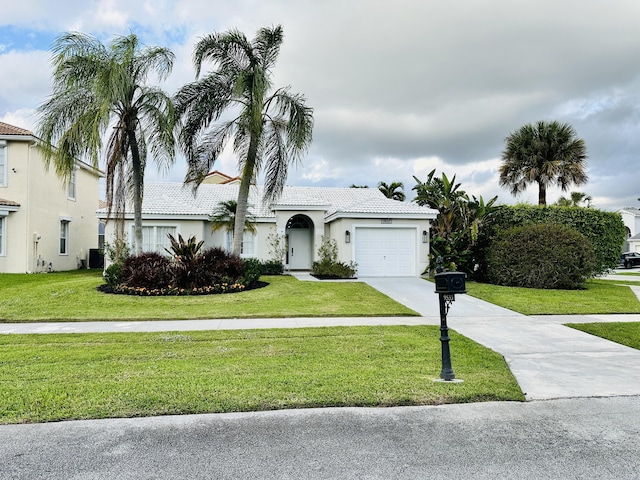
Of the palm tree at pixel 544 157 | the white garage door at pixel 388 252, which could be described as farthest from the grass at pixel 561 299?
the palm tree at pixel 544 157

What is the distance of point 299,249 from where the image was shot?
930 inches

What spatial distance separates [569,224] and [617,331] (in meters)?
10.7

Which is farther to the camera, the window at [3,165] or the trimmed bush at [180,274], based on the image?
the window at [3,165]

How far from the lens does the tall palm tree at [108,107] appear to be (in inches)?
535

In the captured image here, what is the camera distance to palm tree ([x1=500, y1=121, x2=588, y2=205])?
2473 centimetres

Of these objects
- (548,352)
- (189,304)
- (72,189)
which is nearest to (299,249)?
(189,304)

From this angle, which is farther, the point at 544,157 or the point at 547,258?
the point at 544,157

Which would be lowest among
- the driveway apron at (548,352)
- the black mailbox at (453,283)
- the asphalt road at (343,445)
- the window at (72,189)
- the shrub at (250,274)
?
the driveway apron at (548,352)

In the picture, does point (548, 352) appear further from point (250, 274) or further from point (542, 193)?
point (542, 193)

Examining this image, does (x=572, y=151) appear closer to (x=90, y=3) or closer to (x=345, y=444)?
(x=90, y=3)

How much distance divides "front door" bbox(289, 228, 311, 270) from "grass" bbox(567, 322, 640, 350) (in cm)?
1524

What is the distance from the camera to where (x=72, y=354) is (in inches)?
266

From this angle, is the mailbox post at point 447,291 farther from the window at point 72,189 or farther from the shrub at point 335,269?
the window at point 72,189

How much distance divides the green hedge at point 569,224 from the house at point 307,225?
91.5 inches
